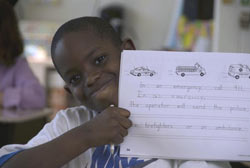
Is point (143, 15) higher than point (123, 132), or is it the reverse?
point (143, 15)

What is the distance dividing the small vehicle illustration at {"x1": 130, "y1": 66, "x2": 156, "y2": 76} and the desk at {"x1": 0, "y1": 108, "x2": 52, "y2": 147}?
3.07 feet

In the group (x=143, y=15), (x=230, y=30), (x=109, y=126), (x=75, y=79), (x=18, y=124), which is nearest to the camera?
(x=109, y=126)

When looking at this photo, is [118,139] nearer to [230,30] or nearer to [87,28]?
[87,28]

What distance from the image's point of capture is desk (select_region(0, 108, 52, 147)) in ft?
4.92

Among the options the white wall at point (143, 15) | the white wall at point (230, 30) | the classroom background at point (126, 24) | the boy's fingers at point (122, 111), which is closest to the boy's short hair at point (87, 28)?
the boy's fingers at point (122, 111)

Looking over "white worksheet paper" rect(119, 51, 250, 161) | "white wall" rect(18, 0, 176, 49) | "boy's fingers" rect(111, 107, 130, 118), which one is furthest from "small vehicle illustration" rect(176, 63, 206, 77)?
"white wall" rect(18, 0, 176, 49)

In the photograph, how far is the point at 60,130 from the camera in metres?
0.86

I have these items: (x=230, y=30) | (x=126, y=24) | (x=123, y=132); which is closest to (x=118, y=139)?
(x=123, y=132)

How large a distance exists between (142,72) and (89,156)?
281 mm

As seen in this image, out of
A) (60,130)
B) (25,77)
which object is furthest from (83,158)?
(25,77)

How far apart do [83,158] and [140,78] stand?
11.2 inches

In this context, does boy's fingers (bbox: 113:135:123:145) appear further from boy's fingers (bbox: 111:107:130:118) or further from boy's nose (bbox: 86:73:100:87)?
boy's nose (bbox: 86:73:100:87)

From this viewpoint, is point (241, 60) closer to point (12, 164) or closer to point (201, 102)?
point (201, 102)

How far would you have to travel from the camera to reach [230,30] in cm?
248
